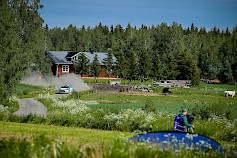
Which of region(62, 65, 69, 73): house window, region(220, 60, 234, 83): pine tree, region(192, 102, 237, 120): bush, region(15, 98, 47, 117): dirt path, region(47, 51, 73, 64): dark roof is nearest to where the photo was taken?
region(192, 102, 237, 120): bush

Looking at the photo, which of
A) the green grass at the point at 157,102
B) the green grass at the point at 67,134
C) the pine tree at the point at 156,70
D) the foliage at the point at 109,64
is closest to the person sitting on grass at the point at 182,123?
the green grass at the point at 67,134

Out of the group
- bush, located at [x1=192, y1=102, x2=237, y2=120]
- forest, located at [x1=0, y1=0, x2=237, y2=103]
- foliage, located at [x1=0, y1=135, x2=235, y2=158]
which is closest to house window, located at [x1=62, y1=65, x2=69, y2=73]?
forest, located at [x1=0, y1=0, x2=237, y2=103]

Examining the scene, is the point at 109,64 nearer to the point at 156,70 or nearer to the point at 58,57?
the point at 156,70

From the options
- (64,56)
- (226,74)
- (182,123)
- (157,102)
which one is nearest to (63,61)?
(64,56)

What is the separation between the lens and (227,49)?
94500 millimetres

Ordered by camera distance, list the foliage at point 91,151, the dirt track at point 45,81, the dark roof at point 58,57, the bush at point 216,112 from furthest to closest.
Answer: the dark roof at point 58,57
the dirt track at point 45,81
the bush at point 216,112
the foliage at point 91,151

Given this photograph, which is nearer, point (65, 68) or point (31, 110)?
point (31, 110)

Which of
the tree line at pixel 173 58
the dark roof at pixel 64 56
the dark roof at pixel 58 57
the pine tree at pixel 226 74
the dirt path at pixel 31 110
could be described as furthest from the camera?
the dark roof at pixel 64 56

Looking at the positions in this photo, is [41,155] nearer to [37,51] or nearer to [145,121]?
[145,121]

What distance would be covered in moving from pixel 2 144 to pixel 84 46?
12084 cm

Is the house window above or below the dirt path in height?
above

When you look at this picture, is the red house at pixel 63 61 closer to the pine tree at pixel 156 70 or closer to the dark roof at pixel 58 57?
the dark roof at pixel 58 57

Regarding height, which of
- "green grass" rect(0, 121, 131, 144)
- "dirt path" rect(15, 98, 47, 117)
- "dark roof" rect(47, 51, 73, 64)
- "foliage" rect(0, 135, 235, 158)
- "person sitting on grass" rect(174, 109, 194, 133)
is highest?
"dark roof" rect(47, 51, 73, 64)

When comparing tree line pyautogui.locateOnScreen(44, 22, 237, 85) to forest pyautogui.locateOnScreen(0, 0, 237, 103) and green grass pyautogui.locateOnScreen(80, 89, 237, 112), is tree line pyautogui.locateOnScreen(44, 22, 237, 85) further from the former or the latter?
green grass pyautogui.locateOnScreen(80, 89, 237, 112)
